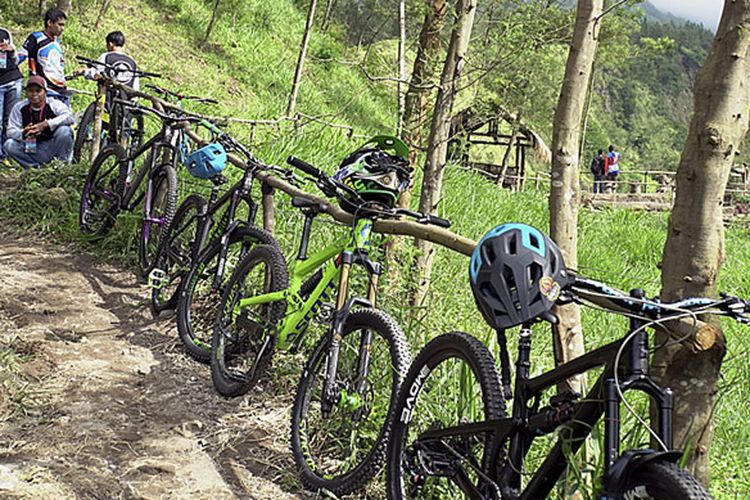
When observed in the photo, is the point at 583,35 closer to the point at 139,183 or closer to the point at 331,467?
the point at 331,467

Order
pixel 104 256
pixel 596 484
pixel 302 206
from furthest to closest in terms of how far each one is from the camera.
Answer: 1. pixel 104 256
2. pixel 302 206
3. pixel 596 484

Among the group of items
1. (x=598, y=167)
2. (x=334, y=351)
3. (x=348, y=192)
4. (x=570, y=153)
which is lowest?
(x=334, y=351)

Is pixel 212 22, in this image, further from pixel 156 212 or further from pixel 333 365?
pixel 333 365

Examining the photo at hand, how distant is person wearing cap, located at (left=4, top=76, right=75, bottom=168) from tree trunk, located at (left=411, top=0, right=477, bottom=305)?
478cm

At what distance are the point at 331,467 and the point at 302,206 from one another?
48.1 inches

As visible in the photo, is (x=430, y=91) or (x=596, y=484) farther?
(x=430, y=91)

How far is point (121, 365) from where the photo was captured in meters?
4.62

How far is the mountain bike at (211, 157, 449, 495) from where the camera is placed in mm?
3416

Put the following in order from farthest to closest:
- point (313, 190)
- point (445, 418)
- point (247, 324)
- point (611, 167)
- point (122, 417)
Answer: point (611, 167)
point (313, 190)
point (247, 324)
point (122, 417)
point (445, 418)

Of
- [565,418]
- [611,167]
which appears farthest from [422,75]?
[611,167]

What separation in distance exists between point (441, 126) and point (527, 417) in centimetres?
264

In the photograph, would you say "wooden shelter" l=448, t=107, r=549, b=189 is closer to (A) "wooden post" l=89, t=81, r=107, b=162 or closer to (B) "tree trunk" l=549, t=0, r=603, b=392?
(A) "wooden post" l=89, t=81, r=107, b=162

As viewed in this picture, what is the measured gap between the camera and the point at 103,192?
655 cm

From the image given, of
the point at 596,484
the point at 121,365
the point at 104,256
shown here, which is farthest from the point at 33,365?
the point at 596,484
